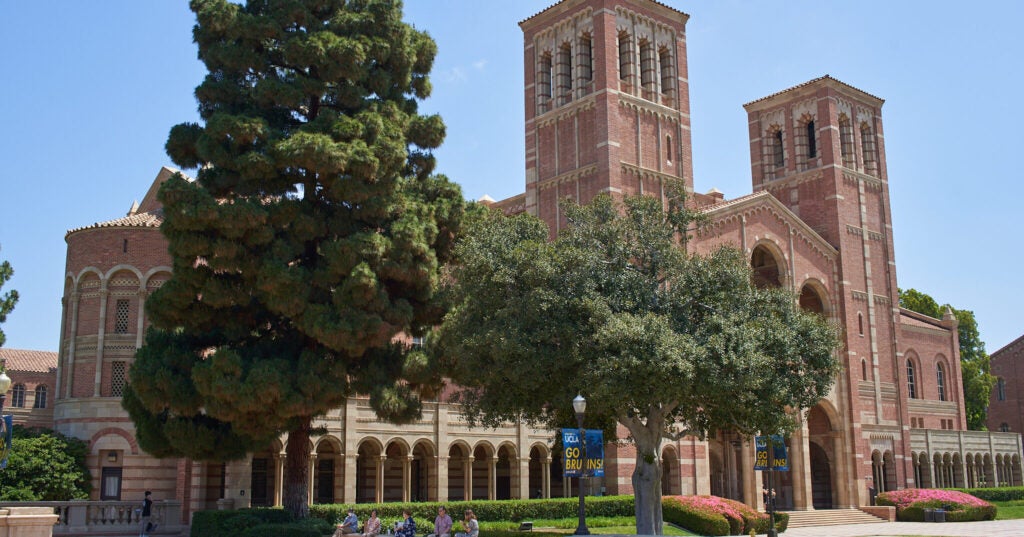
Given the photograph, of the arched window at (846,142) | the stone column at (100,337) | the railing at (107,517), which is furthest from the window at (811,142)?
the railing at (107,517)

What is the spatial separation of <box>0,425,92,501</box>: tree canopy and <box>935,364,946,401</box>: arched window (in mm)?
53460

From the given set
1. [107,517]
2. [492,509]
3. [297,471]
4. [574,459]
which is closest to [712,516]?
[492,509]

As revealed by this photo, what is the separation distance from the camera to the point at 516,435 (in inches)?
1688

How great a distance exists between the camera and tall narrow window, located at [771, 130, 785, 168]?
5903cm

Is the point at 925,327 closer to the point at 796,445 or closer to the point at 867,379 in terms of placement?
the point at 867,379

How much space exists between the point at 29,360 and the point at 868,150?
58.6 meters

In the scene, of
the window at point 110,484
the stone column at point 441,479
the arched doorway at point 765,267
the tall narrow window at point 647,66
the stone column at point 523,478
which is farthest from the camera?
the arched doorway at point 765,267

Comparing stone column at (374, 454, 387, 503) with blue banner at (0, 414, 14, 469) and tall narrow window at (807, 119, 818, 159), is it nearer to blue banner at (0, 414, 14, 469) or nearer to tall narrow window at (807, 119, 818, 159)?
blue banner at (0, 414, 14, 469)

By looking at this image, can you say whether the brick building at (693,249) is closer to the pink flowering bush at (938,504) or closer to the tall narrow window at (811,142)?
the tall narrow window at (811,142)

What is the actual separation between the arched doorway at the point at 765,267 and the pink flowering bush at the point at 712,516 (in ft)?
49.1

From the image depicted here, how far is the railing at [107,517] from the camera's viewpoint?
29.8 metres

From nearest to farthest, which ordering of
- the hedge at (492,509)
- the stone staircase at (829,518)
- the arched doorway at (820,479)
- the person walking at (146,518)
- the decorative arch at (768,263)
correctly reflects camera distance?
the person walking at (146,518) → the hedge at (492,509) → the stone staircase at (829,518) → the decorative arch at (768,263) → the arched doorway at (820,479)

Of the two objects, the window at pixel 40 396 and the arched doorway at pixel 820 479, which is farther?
the window at pixel 40 396

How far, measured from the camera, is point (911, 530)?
4050 centimetres
